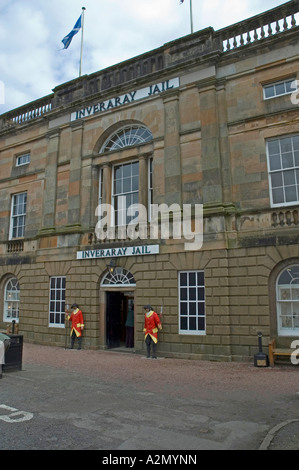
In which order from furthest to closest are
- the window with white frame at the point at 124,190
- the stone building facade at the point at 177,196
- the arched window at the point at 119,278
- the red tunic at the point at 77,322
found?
the window with white frame at the point at 124,190, the red tunic at the point at 77,322, the arched window at the point at 119,278, the stone building facade at the point at 177,196

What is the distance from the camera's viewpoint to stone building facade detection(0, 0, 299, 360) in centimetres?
1238

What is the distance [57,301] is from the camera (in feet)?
55.7

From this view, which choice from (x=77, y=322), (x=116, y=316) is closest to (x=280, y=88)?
(x=116, y=316)

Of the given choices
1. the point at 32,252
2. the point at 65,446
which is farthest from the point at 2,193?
the point at 65,446

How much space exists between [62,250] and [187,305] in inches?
265

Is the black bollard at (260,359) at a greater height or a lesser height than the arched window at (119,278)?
lesser

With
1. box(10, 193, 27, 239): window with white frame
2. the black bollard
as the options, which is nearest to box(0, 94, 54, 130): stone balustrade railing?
box(10, 193, 27, 239): window with white frame

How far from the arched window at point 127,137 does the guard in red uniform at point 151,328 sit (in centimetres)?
732

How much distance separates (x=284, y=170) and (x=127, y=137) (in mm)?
7299

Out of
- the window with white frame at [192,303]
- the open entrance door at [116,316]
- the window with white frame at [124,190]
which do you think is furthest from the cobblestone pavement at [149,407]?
the window with white frame at [124,190]

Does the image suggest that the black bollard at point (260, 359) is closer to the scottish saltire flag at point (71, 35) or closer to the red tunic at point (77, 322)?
the red tunic at point (77, 322)

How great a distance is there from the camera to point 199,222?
43.7 ft

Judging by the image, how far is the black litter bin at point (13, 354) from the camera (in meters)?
10.3
